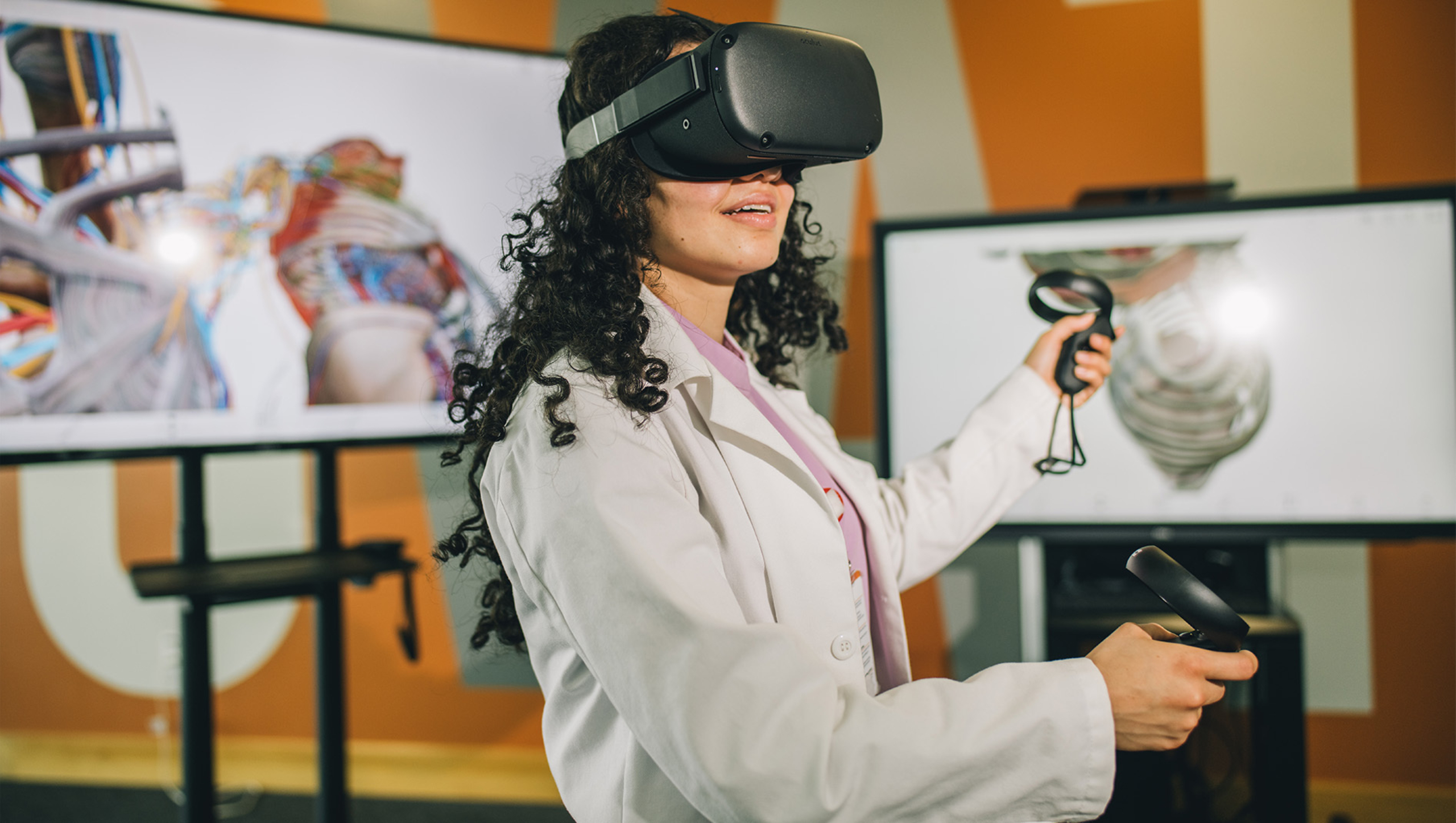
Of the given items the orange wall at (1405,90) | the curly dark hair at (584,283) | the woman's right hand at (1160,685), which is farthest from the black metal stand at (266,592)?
the orange wall at (1405,90)

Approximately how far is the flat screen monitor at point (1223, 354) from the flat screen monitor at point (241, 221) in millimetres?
871

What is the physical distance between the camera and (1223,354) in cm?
171

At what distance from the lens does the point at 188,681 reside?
1.42 metres

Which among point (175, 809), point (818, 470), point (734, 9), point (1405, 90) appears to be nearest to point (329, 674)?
point (818, 470)

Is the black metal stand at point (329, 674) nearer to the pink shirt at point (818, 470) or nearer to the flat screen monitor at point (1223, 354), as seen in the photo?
the pink shirt at point (818, 470)

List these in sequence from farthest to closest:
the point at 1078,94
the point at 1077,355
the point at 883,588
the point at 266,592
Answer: the point at 1078,94, the point at 266,592, the point at 1077,355, the point at 883,588

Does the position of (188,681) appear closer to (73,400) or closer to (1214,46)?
(73,400)

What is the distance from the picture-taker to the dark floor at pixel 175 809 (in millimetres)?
2303

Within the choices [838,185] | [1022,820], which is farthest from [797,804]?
[838,185]

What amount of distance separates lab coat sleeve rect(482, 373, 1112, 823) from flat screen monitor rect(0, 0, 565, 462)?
85cm

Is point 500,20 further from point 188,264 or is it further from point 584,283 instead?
point 584,283

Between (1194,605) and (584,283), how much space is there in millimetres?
634

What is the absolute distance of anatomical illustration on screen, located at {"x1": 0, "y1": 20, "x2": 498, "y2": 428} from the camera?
1312mm

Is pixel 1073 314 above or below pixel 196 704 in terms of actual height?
above
